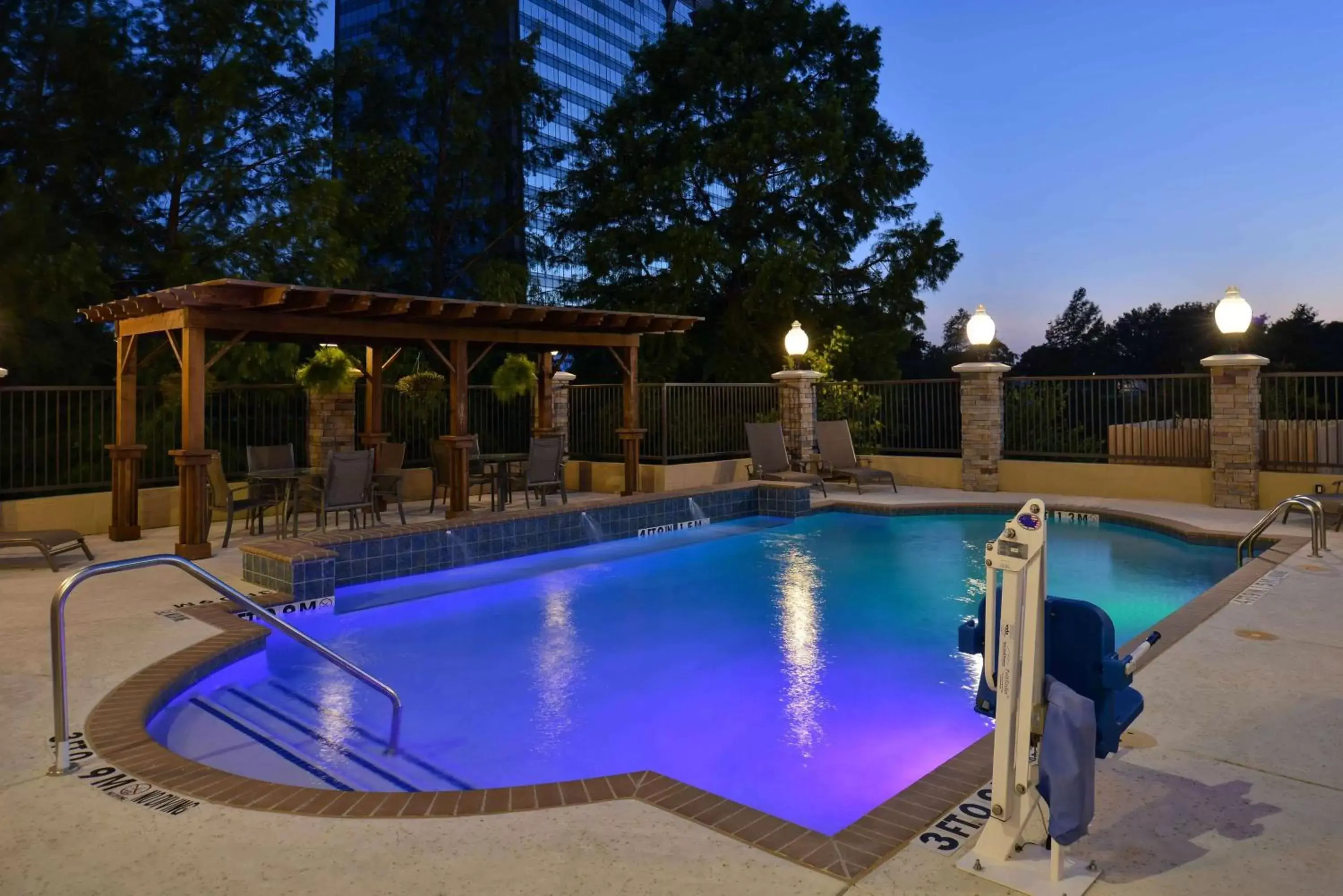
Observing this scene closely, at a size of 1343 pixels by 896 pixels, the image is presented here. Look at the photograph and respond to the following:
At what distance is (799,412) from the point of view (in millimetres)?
15031

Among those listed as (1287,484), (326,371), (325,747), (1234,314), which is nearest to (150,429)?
(326,371)

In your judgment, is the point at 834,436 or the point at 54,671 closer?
the point at 54,671

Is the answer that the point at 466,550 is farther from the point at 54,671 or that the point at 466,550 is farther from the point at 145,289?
the point at 145,289

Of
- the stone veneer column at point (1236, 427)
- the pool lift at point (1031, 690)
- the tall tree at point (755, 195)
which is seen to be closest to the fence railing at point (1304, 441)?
the stone veneer column at point (1236, 427)

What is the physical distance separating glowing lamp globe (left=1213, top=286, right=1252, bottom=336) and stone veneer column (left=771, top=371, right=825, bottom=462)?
6000 millimetres

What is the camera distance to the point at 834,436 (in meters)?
13.7

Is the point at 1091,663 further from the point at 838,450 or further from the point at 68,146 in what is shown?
the point at 68,146

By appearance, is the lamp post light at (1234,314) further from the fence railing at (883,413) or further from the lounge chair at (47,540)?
the lounge chair at (47,540)

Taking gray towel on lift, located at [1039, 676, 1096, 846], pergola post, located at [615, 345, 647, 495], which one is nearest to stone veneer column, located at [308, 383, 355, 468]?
pergola post, located at [615, 345, 647, 495]

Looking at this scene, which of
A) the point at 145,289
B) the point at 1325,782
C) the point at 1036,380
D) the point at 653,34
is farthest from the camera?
the point at 653,34

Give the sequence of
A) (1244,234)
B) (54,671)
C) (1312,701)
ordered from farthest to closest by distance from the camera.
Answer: (1244,234)
(1312,701)
(54,671)

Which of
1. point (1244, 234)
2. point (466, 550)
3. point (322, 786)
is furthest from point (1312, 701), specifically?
point (1244, 234)

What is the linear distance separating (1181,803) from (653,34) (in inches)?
3614

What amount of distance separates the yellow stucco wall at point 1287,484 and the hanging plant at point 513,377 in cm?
933
